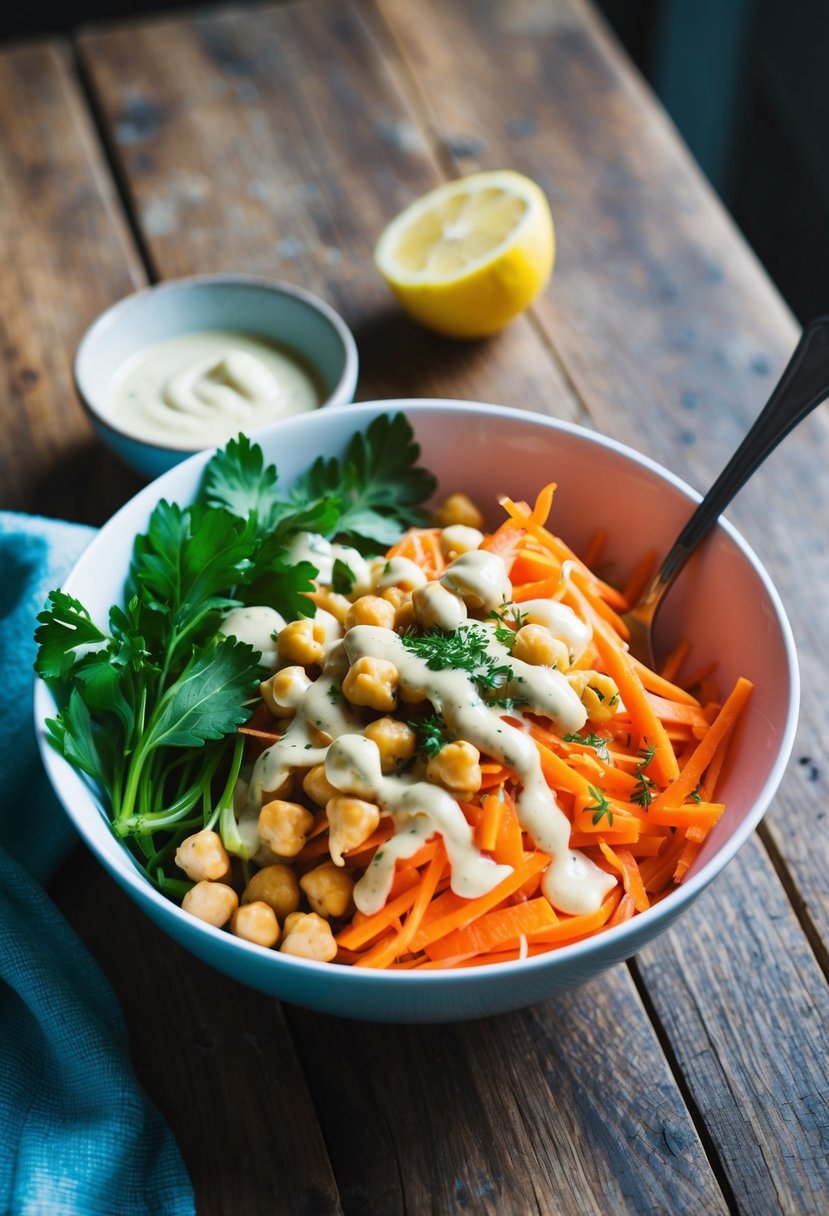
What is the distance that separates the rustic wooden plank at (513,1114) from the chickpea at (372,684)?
53cm

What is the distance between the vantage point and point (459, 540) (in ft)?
6.95

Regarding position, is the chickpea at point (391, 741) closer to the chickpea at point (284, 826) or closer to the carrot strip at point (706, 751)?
the chickpea at point (284, 826)

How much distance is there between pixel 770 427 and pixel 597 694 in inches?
20.7

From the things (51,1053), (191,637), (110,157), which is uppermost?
(191,637)

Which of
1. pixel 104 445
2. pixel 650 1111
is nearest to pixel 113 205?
pixel 104 445

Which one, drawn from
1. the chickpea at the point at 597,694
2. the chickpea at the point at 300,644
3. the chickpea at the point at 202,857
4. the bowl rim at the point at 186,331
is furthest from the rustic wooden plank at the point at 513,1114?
the bowl rim at the point at 186,331

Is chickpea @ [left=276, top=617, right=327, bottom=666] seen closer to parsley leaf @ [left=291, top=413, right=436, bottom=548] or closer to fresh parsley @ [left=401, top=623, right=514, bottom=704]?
fresh parsley @ [left=401, top=623, right=514, bottom=704]

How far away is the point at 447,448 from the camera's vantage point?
2.30 meters

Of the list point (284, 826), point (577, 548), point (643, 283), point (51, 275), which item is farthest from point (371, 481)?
point (51, 275)

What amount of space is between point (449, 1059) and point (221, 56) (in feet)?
9.94

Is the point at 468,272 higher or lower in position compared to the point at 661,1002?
higher

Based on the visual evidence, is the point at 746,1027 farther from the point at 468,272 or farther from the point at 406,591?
the point at 468,272

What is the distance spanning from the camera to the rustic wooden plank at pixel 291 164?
2.93 meters

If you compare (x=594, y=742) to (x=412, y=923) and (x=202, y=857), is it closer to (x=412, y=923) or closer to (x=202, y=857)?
(x=412, y=923)
